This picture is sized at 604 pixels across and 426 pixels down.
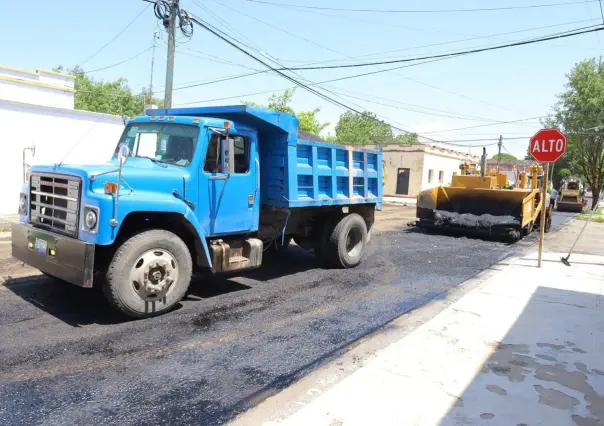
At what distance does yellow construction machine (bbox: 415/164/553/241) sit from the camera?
1256 cm

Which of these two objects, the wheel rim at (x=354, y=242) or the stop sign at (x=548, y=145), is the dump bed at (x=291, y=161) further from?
the stop sign at (x=548, y=145)

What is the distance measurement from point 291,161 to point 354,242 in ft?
8.40

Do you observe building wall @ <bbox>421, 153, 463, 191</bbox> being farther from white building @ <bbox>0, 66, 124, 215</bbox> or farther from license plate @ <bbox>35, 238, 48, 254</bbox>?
license plate @ <bbox>35, 238, 48, 254</bbox>

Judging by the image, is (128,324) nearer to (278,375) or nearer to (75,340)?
(75,340)

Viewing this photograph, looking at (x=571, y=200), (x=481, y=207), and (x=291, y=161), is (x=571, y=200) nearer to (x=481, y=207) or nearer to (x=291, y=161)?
(x=481, y=207)

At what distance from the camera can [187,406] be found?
Result: 3455 millimetres

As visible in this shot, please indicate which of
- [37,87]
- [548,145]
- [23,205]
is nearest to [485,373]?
[23,205]

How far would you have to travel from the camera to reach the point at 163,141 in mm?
6062

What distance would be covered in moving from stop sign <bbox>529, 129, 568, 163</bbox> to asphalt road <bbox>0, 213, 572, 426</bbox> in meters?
2.95

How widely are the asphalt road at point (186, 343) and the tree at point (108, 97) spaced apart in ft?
128

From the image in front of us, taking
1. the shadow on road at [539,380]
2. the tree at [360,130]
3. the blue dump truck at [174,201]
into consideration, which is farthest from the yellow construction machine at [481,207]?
the tree at [360,130]

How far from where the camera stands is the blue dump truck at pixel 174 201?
15.9 ft

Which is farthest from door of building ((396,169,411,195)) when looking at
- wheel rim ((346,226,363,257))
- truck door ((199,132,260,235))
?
truck door ((199,132,260,235))

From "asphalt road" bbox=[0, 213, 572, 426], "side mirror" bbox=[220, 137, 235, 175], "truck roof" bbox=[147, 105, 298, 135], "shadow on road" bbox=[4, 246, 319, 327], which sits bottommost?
"asphalt road" bbox=[0, 213, 572, 426]
